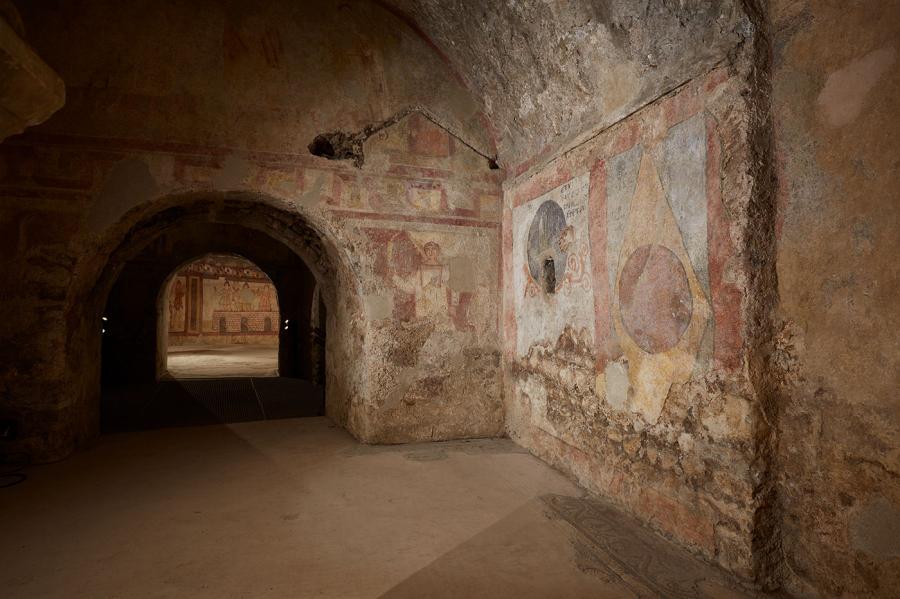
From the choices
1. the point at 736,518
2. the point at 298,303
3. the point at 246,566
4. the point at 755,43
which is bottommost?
the point at 246,566

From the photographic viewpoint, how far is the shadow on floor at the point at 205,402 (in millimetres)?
6219

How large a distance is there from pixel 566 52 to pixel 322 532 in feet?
12.4

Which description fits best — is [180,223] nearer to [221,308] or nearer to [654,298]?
[654,298]

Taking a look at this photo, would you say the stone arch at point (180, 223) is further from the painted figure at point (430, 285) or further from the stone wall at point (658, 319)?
the stone wall at point (658, 319)

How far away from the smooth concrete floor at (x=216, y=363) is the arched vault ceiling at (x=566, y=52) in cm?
789

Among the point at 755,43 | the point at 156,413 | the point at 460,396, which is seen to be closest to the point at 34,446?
the point at 156,413

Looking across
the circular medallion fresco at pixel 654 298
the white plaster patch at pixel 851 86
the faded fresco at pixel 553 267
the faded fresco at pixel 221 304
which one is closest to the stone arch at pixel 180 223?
the faded fresco at pixel 553 267

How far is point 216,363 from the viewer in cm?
1316

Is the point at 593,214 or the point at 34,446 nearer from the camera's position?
the point at 593,214

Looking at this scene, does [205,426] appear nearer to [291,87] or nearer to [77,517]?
[77,517]

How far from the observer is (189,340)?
64.2 ft

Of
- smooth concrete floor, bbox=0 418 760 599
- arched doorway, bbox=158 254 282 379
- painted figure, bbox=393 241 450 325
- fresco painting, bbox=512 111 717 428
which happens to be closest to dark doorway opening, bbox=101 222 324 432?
smooth concrete floor, bbox=0 418 760 599

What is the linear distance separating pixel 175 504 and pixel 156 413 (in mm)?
3537

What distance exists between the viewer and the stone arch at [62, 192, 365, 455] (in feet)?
15.2
